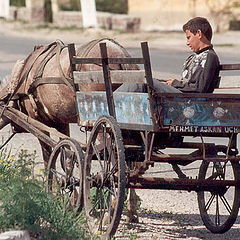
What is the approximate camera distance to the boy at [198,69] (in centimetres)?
680

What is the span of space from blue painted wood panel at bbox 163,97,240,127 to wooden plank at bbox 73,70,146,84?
283 mm

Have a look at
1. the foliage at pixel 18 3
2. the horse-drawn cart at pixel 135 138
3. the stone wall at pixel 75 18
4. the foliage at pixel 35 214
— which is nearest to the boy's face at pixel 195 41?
the horse-drawn cart at pixel 135 138

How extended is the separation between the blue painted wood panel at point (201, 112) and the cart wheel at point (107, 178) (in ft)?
1.40

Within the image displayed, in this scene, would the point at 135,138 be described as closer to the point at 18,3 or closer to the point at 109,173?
the point at 109,173

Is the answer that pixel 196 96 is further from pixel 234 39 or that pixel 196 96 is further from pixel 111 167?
pixel 234 39

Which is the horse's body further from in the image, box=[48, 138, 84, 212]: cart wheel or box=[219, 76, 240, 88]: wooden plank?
box=[219, 76, 240, 88]: wooden plank

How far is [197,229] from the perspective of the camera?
7742 millimetres

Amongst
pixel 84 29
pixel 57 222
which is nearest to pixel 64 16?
pixel 84 29

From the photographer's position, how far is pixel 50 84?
840 centimetres

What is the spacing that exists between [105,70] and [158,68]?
1379cm

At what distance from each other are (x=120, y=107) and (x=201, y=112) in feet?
2.32

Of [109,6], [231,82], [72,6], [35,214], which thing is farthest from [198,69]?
[72,6]

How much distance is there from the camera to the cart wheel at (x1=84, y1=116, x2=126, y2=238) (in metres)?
6.41

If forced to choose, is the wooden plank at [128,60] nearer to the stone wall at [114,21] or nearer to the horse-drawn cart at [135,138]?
the horse-drawn cart at [135,138]
